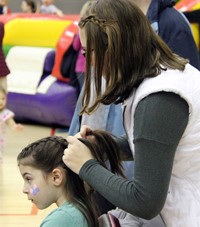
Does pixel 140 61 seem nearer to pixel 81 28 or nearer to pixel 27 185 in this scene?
pixel 81 28

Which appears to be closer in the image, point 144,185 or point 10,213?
point 144,185

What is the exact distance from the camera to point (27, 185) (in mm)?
2184

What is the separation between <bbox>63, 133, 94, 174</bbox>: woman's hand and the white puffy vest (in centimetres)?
15

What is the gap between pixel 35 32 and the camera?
24.6 ft

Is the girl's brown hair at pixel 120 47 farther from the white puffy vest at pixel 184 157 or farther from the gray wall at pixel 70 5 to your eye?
the gray wall at pixel 70 5

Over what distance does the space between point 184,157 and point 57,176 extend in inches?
19.7

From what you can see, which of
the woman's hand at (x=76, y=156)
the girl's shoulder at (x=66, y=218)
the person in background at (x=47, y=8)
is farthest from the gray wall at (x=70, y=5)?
the woman's hand at (x=76, y=156)

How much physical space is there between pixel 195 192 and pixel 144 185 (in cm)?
23

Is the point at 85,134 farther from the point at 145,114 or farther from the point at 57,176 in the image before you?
the point at 145,114

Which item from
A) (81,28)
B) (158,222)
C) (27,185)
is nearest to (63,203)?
(27,185)

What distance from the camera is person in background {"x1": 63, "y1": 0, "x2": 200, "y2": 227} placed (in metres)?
1.73

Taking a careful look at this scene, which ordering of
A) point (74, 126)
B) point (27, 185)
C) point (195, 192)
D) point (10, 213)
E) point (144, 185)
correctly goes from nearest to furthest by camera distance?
point (144, 185) < point (195, 192) < point (27, 185) < point (74, 126) < point (10, 213)

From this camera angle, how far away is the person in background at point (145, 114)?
1.73 metres

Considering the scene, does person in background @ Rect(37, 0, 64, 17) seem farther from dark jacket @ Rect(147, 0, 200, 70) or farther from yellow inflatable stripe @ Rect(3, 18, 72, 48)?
dark jacket @ Rect(147, 0, 200, 70)
